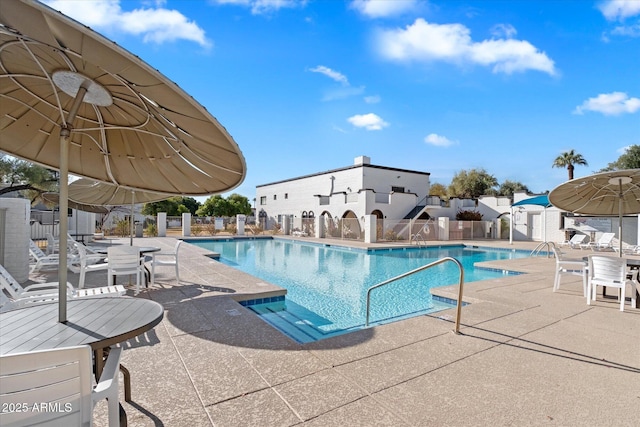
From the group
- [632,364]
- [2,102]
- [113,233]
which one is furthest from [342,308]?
[113,233]

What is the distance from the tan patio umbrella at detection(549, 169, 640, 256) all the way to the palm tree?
25709mm

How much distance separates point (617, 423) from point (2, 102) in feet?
19.5

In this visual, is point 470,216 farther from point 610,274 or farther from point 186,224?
point 186,224

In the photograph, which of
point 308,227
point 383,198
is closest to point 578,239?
point 383,198

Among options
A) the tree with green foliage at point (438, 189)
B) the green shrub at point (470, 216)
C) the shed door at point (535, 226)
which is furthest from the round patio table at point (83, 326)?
the tree with green foliage at point (438, 189)

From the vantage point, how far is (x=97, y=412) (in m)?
2.40

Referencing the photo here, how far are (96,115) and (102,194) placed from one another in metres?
6.35

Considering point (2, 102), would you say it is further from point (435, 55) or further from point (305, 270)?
point (435, 55)

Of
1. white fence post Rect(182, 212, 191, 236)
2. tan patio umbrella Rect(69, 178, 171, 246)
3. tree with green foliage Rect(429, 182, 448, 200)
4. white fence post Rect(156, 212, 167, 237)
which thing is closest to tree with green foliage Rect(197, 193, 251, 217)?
white fence post Rect(182, 212, 191, 236)

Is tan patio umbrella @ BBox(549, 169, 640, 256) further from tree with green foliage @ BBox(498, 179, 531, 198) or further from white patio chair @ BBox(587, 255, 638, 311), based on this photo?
tree with green foliage @ BBox(498, 179, 531, 198)

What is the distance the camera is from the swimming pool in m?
6.46

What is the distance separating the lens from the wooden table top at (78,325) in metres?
1.92

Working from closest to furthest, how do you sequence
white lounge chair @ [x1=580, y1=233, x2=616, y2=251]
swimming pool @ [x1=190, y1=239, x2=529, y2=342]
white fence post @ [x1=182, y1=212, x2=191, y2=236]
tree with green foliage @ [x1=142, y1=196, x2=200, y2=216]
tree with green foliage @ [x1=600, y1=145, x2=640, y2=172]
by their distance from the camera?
1. swimming pool @ [x1=190, y1=239, x2=529, y2=342]
2. white lounge chair @ [x1=580, y1=233, x2=616, y2=251]
3. white fence post @ [x1=182, y1=212, x2=191, y2=236]
4. tree with green foliage @ [x1=600, y1=145, x2=640, y2=172]
5. tree with green foliage @ [x1=142, y1=196, x2=200, y2=216]

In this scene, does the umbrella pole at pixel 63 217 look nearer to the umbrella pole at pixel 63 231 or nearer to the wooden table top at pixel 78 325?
the umbrella pole at pixel 63 231
